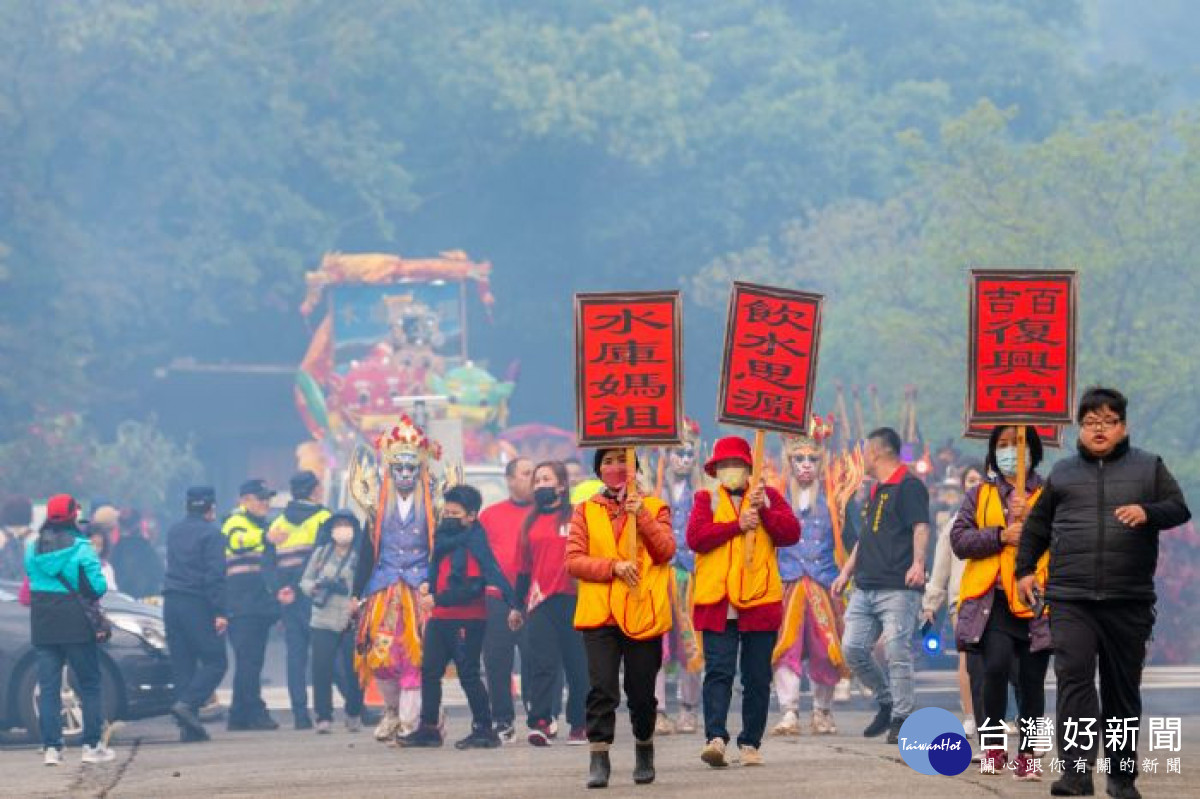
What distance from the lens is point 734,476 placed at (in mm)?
13961

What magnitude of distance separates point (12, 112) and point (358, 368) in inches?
451

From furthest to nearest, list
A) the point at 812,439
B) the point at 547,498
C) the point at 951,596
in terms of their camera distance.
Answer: the point at 812,439
the point at 547,498
the point at 951,596

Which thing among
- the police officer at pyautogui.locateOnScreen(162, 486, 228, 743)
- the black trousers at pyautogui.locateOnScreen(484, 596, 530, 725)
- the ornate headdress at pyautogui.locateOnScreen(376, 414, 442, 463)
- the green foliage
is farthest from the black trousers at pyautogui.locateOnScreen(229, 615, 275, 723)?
the green foliage

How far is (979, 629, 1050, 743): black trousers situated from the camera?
1333 centimetres

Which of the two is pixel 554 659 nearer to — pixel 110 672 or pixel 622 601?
pixel 110 672

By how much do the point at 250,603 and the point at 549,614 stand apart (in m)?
4.39

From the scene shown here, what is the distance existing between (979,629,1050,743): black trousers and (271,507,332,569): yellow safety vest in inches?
383

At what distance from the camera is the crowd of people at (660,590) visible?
12.0 m

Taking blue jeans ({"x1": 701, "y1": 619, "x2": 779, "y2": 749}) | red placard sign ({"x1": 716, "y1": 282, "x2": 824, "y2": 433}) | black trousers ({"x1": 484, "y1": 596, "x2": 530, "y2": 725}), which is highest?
red placard sign ({"x1": 716, "y1": 282, "x2": 824, "y2": 433})

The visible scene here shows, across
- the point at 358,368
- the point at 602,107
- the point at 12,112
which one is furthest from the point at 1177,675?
the point at 602,107

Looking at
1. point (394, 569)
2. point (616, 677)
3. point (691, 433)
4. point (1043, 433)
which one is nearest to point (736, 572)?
point (616, 677)

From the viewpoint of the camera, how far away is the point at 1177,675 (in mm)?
25672

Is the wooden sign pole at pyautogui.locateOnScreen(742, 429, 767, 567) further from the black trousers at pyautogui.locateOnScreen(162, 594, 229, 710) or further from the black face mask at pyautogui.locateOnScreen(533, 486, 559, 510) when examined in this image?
the black trousers at pyautogui.locateOnScreen(162, 594, 229, 710)

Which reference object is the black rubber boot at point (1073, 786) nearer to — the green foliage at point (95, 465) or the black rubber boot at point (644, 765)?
the black rubber boot at point (644, 765)
